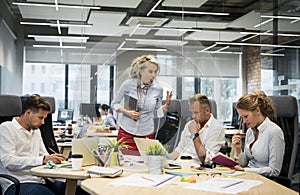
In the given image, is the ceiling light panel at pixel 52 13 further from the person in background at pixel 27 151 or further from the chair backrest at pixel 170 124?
the person in background at pixel 27 151

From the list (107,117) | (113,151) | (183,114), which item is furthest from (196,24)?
(113,151)

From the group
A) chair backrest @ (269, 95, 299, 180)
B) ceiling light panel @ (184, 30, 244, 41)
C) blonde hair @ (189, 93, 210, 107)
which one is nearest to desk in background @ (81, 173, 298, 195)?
chair backrest @ (269, 95, 299, 180)

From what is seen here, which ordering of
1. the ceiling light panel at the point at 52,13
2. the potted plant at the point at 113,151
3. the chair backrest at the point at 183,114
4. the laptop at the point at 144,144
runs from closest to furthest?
the laptop at the point at 144,144 → the potted plant at the point at 113,151 → the chair backrest at the point at 183,114 → the ceiling light panel at the point at 52,13

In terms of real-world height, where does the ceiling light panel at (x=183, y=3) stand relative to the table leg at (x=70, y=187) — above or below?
above

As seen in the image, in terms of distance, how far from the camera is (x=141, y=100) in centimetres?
267

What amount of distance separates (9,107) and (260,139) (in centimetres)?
167

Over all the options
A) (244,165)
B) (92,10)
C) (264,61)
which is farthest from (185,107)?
(264,61)

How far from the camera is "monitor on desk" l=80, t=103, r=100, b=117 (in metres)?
3.00

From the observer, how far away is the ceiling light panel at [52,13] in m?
6.26

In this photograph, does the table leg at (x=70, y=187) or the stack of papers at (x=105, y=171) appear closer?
the stack of papers at (x=105, y=171)

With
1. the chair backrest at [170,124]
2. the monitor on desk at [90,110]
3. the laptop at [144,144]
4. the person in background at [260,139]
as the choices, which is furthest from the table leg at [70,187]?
the person in background at [260,139]

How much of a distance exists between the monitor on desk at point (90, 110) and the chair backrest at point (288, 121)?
4.12 feet

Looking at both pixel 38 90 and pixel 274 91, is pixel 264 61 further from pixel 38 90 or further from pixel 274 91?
pixel 38 90

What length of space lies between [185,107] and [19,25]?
4.18 meters
